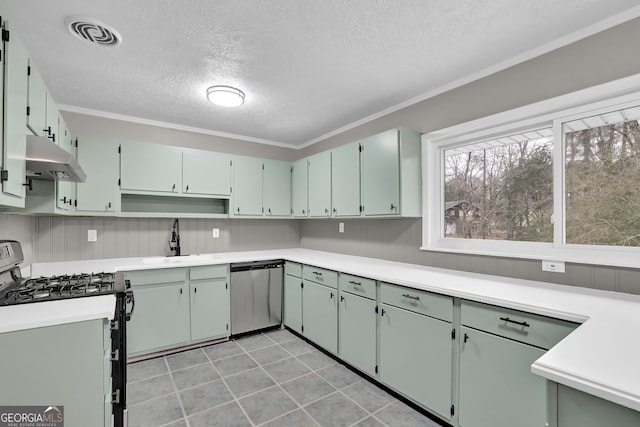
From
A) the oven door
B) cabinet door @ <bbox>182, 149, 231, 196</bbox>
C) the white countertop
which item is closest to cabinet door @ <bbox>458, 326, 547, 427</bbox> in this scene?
the white countertop

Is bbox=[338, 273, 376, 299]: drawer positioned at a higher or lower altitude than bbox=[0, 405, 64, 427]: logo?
higher

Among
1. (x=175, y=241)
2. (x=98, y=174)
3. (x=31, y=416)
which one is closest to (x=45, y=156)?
(x=31, y=416)

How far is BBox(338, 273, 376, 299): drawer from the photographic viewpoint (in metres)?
2.45

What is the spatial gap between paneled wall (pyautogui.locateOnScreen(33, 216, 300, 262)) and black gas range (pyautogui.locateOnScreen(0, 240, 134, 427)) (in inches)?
37.7

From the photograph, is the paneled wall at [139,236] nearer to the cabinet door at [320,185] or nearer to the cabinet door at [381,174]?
the cabinet door at [320,185]

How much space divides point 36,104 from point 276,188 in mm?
2594

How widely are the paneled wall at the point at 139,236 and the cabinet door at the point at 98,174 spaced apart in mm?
304

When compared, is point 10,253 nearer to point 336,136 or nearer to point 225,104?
point 225,104

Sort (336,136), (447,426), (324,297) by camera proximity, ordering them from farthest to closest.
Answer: (336,136) < (324,297) < (447,426)

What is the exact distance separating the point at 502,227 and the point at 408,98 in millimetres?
1439

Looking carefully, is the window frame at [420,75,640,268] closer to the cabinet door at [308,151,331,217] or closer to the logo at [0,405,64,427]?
the cabinet door at [308,151,331,217]

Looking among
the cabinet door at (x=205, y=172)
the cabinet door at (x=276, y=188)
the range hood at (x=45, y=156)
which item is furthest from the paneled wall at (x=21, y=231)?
the cabinet door at (x=276, y=188)

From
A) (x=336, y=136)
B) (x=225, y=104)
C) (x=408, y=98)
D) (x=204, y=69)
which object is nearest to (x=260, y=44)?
(x=204, y=69)

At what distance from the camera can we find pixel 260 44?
6.46 feet
